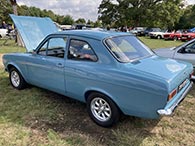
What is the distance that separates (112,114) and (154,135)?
0.77 meters

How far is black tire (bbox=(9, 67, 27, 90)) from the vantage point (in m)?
5.17

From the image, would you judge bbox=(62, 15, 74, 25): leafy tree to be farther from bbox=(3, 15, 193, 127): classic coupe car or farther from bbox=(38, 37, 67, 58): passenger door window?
bbox=(3, 15, 193, 127): classic coupe car

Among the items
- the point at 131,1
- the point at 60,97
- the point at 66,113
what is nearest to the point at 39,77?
the point at 60,97

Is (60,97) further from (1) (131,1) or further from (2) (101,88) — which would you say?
(1) (131,1)

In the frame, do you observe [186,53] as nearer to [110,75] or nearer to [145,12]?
[110,75]

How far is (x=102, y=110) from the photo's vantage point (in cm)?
360

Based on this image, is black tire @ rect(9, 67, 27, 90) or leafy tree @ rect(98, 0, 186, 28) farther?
leafy tree @ rect(98, 0, 186, 28)

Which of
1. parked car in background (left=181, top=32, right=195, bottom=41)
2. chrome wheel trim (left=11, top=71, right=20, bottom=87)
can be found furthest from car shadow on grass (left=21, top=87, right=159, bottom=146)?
parked car in background (left=181, top=32, right=195, bottom=41)

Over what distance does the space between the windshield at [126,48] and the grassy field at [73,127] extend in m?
1.18

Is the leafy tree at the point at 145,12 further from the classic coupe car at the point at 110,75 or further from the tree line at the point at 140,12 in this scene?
the classic coupe car at the point at 110,75

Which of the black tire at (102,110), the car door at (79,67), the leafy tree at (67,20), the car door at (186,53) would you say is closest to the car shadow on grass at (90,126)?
the black tire at (102,110)

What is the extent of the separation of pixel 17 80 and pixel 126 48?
308 centimetres

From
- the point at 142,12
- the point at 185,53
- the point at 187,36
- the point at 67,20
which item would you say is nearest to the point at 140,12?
the point at 142,12

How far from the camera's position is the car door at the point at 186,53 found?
5457 millimetres
